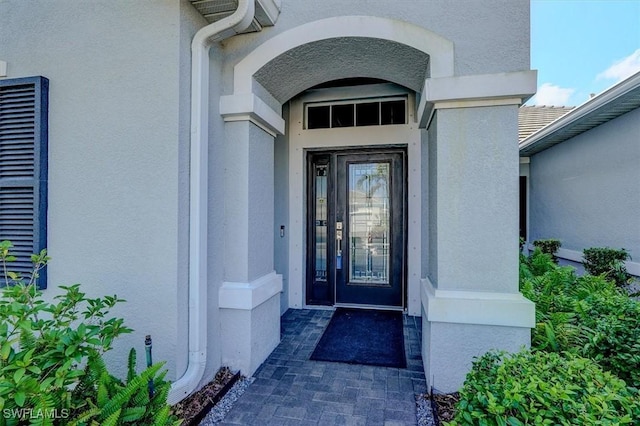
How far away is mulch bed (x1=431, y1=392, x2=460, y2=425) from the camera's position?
2387 mm

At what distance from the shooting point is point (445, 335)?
2654 millimetres

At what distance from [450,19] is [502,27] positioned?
0.41 meters

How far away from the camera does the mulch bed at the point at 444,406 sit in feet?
7.83

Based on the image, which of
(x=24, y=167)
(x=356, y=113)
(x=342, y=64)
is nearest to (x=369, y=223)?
(x=356, y=113)

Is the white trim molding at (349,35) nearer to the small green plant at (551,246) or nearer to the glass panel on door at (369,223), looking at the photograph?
the glass panel on door at (369,223)

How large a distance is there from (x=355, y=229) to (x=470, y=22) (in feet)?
10.2

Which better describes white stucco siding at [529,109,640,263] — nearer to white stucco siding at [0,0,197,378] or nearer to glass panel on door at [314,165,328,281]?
glass panel on door at [314,165,328,281]

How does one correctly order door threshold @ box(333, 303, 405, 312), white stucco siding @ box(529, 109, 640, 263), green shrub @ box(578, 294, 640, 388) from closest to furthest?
green shrub @ box(578, 294, 640, 388) → white stucco siding @ box(529, 109, 640, 263) → door threshold @ box(333, 303, 405, 312)

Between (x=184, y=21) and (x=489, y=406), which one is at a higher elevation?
(x=184, y=21)

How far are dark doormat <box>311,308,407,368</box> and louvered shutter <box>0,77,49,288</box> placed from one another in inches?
113

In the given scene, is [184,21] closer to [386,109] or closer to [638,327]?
[386,109]

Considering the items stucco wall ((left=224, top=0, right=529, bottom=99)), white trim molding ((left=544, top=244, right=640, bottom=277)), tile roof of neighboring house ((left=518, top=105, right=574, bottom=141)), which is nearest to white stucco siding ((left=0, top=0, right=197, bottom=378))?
stucco wall ((left=224, top=0, right=529, bottom=99))

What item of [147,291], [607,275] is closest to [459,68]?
[147,291]

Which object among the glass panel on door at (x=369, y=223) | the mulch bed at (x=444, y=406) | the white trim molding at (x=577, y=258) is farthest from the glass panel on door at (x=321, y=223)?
the white trim molding at (x=577, y=258)
